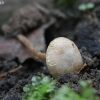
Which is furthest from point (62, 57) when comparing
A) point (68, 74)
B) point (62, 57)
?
point (68, 74)

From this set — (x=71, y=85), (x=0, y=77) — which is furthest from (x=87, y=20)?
(x=71, y=85)

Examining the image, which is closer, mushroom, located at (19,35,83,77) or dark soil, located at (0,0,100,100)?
dark soil, located at (0,0,100,100)

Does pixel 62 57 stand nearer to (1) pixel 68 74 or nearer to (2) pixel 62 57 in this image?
(2) pixel 62 57

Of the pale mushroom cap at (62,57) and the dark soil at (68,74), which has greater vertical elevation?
the pale mushroom cap at (62,57)

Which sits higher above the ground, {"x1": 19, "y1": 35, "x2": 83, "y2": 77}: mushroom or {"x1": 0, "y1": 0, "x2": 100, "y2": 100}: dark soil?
{"x1": 19, "y1": 35, "x2": 83, "y2": 77}: mushroom

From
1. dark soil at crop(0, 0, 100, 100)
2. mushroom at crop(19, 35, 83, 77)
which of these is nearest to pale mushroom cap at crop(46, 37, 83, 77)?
mushroom at crop(19, 35, 83, 77)

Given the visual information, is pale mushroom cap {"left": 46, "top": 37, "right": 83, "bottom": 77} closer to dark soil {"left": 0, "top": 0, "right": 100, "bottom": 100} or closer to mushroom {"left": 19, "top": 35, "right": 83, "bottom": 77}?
mushroom {"left": 19, "top": 35, "right": 83, "bottom": 77}

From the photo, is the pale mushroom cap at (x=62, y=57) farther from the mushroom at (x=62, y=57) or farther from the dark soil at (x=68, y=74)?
the dark soil at (x=68, y=74)

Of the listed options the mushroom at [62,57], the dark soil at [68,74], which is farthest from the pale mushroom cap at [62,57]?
the dark soil at [68,74]
